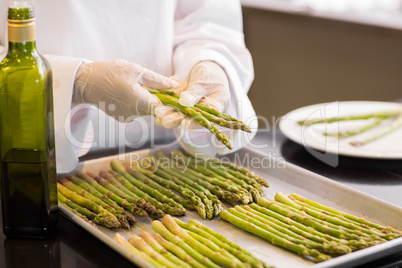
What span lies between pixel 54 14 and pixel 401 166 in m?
1.13

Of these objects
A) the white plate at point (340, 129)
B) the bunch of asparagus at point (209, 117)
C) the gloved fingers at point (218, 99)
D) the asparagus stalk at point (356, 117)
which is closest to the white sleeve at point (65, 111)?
the bunch of asparagus at point (209, 117)

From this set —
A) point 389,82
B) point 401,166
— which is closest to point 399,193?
point 401,166

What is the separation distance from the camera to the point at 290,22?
427cm

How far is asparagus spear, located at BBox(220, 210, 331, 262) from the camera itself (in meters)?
1.13

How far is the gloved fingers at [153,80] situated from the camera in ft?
4.53

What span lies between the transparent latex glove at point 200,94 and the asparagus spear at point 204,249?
0.24 meters

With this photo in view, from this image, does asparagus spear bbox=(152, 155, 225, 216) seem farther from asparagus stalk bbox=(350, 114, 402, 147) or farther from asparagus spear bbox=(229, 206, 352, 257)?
asparagus stalk bbox=(350, 114, 402, 147)

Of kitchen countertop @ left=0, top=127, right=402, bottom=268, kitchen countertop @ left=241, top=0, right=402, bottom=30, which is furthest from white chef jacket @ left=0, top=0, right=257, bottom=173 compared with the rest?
kitchen countertop @ left=241, top=0, right=402, bottom=30

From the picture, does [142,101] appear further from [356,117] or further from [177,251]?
[356,117]

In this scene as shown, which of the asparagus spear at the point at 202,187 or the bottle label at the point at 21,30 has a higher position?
the bottle label at the point at 21,30

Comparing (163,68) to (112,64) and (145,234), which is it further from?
(145,234)

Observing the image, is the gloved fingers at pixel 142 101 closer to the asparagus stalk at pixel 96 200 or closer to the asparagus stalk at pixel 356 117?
the asparagus stalk at pixel 96 200

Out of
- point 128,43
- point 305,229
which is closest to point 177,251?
point 305,229

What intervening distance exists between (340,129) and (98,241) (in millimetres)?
1113
